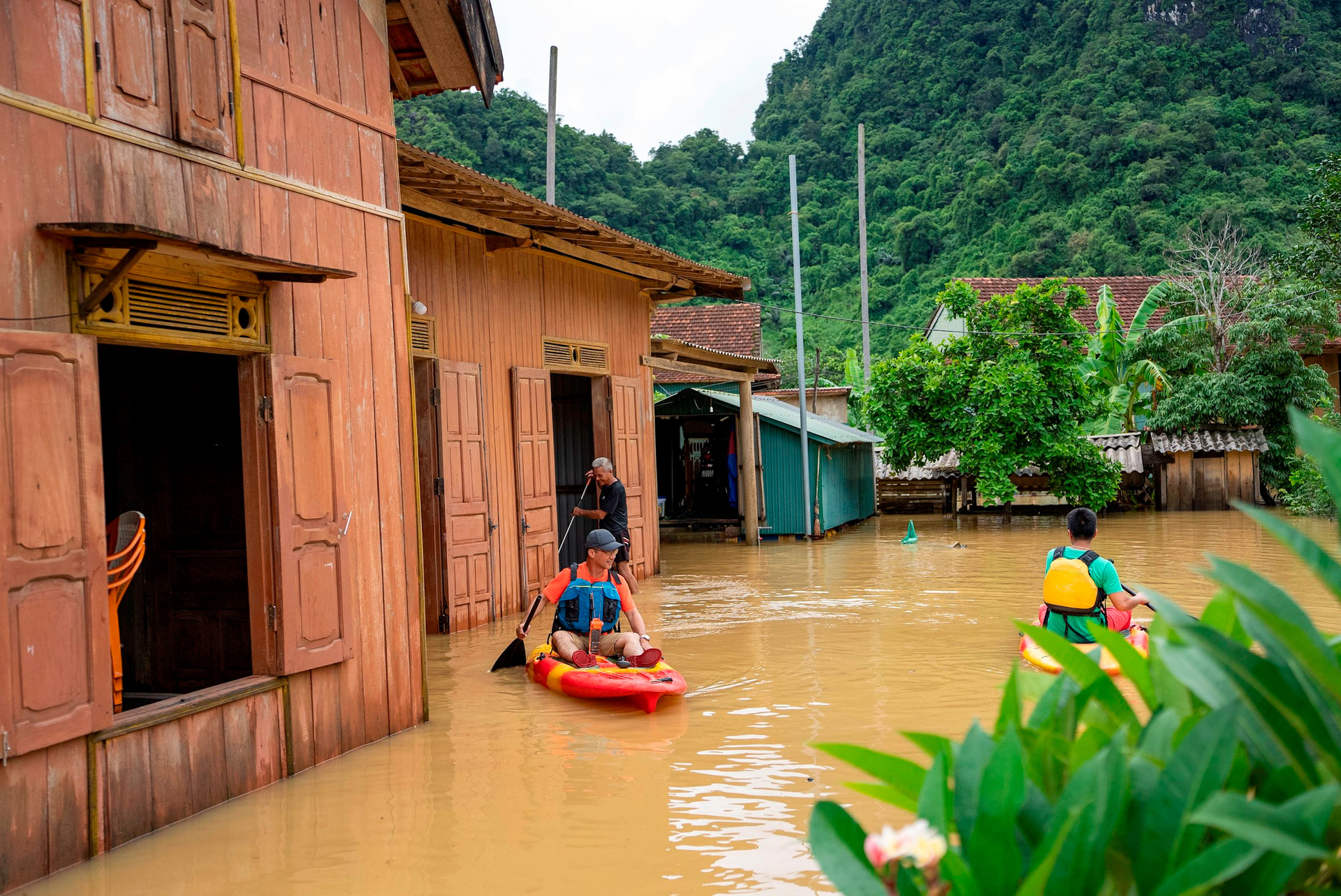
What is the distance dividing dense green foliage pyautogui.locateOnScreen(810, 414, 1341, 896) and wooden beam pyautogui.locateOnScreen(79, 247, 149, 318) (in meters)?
4.14

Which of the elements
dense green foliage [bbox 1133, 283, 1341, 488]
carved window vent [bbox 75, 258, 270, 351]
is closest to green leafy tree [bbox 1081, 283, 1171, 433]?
dense green foliage [bbox 1133, 283, 1341, 488]

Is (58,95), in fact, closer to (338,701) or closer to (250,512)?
(250,512)

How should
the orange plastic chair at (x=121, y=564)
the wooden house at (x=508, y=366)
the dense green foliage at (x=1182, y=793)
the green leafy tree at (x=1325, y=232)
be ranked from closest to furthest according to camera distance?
the dense green foliage at (x=1182, y=793) < the orange plastic chair at (x=121, y=564) < the wooden house at (x=508, y=366) < the green leafy tree at (x=1325, y=232)

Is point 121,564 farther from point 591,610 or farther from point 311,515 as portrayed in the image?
point 591,610

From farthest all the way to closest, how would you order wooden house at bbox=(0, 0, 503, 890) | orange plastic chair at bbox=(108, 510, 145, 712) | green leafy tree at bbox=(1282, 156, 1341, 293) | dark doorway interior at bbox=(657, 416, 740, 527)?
dark doorway interior at bbox=(657, 416, 740, 527) < green leafy tree at bbox=(1282, 156, 1341, 293) < orange plastic chair at bbox=(108, 510, 145, 712) < wooden house at bbox=(0, 0, 503, 890)

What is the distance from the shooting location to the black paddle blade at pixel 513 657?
338 inches

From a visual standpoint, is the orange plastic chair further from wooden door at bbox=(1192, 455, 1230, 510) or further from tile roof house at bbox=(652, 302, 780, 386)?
wooden door at bbox=(1192, 455, 1230, 510)

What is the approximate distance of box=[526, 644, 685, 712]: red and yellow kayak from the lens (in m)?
7.26

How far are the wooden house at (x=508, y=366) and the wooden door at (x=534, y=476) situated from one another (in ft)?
0.06

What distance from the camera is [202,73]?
553cm

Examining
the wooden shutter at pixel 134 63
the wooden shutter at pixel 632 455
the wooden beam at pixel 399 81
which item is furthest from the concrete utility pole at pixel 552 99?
the wooden shutter at pixel 134 63

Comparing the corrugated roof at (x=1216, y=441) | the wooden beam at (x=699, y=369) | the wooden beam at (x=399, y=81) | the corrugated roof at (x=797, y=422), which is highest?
the wooden beam at (x=399, y=81)

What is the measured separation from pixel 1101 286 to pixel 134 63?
87.1 feet

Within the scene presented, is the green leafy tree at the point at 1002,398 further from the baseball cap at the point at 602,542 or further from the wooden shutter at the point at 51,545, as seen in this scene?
the wooden shutter at the point at 51,545
